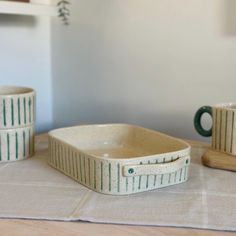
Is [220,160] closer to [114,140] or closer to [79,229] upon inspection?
[114,140]

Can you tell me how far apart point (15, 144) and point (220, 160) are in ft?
1.40

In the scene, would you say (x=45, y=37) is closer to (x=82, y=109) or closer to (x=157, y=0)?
(x=82, y=109)

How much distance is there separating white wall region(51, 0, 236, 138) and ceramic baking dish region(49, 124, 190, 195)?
26 centimetres

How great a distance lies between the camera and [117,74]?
4.01ft

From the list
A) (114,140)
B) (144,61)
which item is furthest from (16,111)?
(144,61)

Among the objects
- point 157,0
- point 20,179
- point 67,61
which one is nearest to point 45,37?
point 67,61

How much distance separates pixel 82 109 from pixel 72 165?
21.3 inches

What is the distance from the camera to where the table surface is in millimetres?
577

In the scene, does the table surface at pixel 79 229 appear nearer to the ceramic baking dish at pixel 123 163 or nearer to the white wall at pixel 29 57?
the ceramic baking dish at pixel 123 163

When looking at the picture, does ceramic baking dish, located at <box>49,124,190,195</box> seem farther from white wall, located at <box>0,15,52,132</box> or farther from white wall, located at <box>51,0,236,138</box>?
white wall, located at <box>0,15,52,132</box>

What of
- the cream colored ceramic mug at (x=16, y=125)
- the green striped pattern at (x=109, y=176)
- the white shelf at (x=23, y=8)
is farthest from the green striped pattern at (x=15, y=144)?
the white shelf at (x=23, y=8)

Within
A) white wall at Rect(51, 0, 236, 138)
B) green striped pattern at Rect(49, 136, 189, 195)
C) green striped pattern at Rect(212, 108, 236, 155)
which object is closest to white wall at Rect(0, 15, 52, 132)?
white wall at Rect(51, 0, 236, 138)

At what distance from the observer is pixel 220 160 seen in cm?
84

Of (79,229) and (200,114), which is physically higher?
(200,114)
